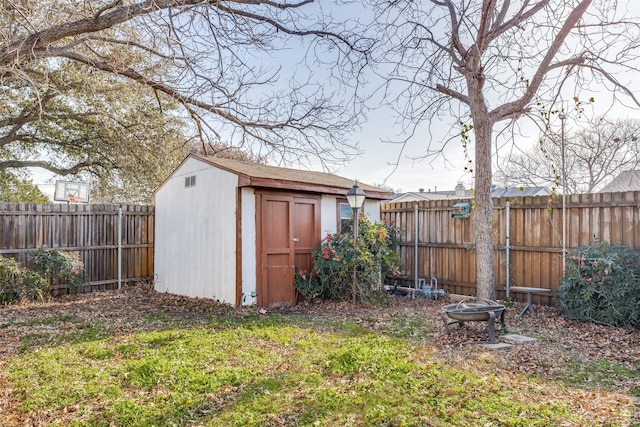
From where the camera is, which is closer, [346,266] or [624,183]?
[346,266]

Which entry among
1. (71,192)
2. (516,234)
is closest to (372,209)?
(516,234)

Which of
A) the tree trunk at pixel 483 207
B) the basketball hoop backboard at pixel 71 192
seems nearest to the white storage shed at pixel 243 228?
the tree trunk at pixel 483 207

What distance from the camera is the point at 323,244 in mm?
7891

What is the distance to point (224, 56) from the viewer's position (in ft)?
15.7

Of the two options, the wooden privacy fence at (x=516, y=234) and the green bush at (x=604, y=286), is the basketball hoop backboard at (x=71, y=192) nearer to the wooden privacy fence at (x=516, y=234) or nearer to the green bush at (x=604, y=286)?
the wooden privacy fence at (x=516, y=234)

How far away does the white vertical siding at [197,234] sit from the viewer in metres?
7.41

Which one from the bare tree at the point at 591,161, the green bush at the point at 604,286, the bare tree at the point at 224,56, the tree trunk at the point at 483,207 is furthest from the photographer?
the bare tree at the point at 591,161

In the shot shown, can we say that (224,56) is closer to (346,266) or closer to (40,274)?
(346,266)

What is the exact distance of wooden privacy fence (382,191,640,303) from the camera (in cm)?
666

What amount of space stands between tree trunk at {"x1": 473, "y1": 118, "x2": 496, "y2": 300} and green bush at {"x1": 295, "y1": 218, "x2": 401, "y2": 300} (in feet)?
5.56

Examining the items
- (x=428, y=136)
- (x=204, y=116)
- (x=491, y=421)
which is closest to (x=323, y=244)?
(x=428, y=136)

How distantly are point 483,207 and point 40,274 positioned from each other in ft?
27.1

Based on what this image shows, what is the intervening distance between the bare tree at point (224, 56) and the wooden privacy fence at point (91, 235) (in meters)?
3.99

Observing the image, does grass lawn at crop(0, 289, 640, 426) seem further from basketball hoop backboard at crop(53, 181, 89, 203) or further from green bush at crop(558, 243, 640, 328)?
basketball hoop backboard at crop(53, 181, 89, 203)
